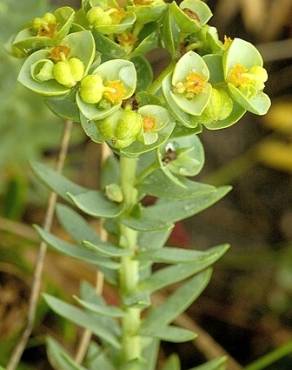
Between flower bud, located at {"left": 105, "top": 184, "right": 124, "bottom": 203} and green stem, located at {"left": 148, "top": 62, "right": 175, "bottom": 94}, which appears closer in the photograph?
green stem, located at {"left": 148, "top": 62, "right": 175, "bottom": 94}

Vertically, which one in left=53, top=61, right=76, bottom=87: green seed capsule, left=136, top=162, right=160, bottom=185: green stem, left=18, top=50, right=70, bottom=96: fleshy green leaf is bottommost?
left=136, top=162, right=160, bottom=185: green stem

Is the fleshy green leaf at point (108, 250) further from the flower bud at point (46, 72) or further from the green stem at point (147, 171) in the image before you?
the flower bud at point (46, 72)

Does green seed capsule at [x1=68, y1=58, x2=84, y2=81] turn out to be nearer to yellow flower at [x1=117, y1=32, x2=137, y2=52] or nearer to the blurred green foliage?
yellow flower at [x1=117, y1=32, x2=137, y2=52]

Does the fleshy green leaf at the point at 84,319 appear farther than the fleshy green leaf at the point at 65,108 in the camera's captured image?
Yes

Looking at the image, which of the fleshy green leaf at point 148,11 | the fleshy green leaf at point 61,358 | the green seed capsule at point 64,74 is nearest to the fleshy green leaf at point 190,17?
the fleshy green leaf at point 148,11

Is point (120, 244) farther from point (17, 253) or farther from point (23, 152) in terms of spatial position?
point (23, 152)

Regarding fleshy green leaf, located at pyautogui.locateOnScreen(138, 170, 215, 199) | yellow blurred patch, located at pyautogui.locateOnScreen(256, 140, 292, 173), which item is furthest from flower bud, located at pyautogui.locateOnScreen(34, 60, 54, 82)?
yellow blurred patch, located at pyautogui.locateOnScreen(256, 140, 292, 173)
